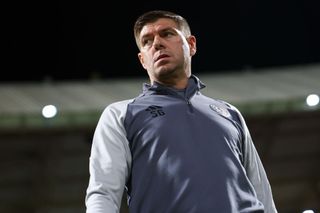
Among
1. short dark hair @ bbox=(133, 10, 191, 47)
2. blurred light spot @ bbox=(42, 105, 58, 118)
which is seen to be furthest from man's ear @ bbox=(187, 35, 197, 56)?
blurred light spot @ bbox=(42, 105, 58, 118)

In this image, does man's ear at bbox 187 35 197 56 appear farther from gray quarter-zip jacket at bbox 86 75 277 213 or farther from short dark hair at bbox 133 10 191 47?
gray quarter-zip jacket at bbox 86 75 277 213

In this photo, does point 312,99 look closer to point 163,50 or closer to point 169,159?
point 163,50

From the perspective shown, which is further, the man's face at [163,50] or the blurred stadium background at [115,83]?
the blurred stadium background at [115,83]

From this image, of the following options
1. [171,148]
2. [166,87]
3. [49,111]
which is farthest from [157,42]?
[49,111]

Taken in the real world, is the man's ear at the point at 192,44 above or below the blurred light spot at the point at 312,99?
above

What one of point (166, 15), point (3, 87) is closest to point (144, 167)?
point (166, 15)

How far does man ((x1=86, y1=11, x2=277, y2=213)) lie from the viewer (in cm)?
225

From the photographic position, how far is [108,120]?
247 cm

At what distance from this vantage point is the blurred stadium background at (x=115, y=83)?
1207 cm

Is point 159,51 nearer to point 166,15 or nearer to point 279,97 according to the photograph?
point 166,15

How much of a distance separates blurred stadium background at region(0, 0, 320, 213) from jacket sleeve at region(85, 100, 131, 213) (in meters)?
8.83

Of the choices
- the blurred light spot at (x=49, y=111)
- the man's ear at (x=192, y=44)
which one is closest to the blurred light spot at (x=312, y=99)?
the blurred light spot at (x=49, y=111)

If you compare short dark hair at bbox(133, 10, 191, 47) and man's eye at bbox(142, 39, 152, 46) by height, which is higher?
short dark hair at bbox(133, 10, 191, 47)

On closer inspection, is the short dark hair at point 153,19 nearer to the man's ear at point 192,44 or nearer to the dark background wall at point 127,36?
the man's ear at point 192,44
